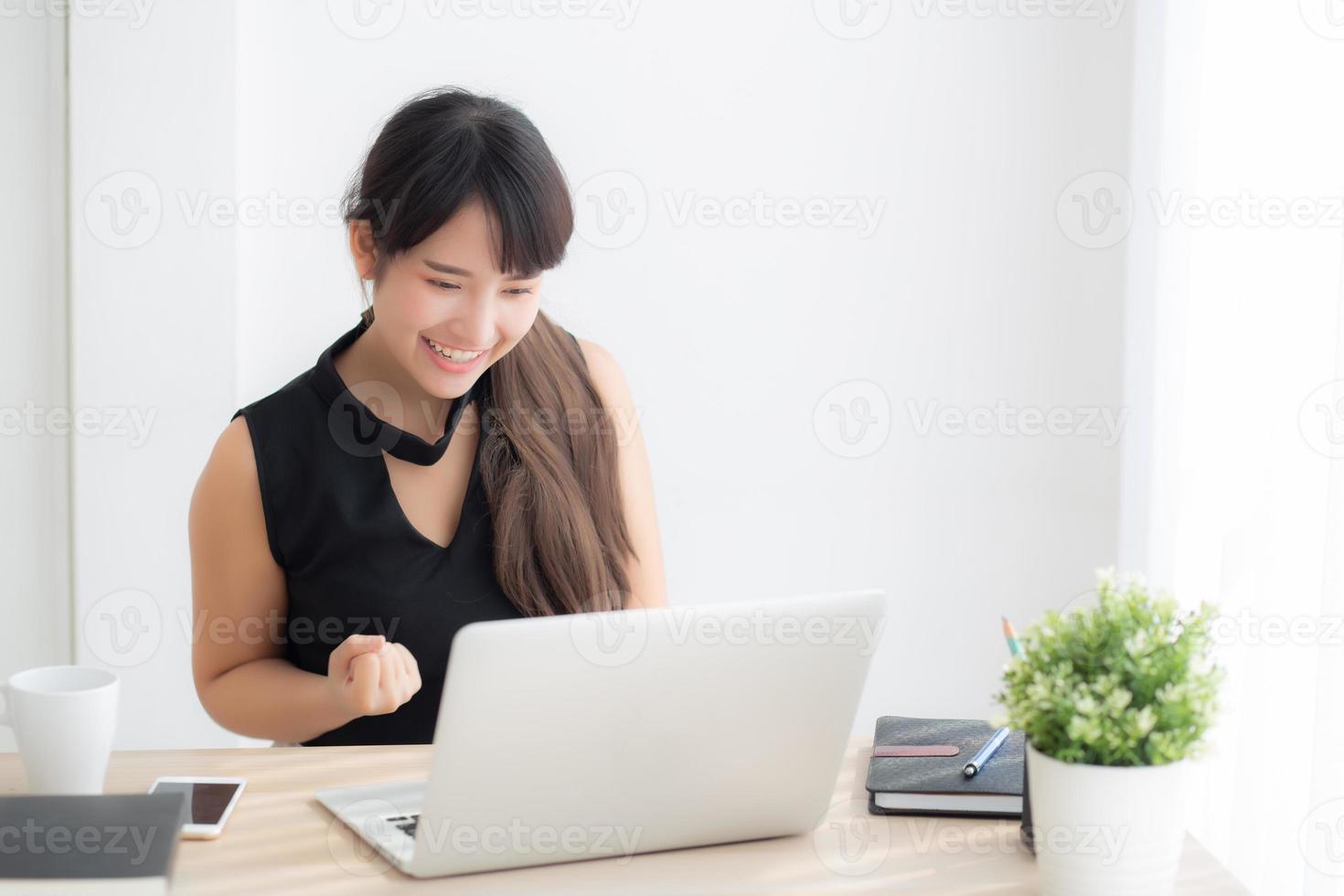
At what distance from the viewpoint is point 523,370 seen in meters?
1.82

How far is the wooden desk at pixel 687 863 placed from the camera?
3.44ft

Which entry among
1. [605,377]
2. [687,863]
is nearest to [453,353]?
[605,377]

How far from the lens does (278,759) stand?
1.34 m

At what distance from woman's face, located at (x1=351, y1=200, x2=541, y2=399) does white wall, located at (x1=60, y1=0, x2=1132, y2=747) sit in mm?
1056

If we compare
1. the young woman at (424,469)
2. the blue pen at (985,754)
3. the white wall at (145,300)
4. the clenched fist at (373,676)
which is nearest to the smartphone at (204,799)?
the clenched fist at (373,676)

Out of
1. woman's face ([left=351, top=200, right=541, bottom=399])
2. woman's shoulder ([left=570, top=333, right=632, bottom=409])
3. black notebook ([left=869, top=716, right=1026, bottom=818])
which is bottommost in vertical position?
black notebook ([left=869, top=716, right=1026, bottom=818])

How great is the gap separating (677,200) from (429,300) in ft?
4.08

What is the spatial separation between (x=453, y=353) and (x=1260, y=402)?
1.20 meters

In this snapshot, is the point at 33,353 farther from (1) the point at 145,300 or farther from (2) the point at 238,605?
(2) the point at 238,605

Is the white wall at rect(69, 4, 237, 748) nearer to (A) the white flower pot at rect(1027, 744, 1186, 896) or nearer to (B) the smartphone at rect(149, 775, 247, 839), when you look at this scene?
(B) the smartphone at rect(149, 775, 247, 839)

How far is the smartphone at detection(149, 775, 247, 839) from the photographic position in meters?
1.13

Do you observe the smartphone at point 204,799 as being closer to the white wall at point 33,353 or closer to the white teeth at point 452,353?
the white teeth at point 452,353

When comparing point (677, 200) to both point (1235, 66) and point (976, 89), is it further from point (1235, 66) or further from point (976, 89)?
point (1235, 66)

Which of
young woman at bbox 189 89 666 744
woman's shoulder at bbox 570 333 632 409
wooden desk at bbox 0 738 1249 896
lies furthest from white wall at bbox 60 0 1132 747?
wooden desk at bbox 0 738 1249 896
